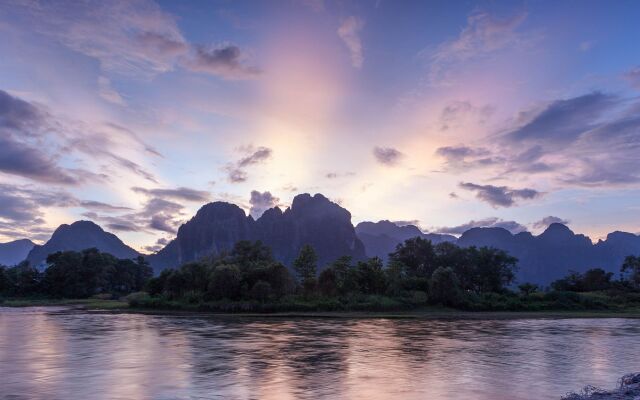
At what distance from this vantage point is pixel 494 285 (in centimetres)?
8669

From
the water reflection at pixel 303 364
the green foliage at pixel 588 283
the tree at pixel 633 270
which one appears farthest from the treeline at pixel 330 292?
the water reflection at pixel 303 364

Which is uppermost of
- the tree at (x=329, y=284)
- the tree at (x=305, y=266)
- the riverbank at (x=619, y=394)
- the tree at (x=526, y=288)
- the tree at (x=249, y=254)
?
the tree at (x=249, y=254)

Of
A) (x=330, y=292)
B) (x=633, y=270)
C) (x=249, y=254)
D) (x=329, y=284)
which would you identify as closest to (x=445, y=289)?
(x=330, y=292)

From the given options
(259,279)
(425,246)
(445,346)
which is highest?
(425,246)

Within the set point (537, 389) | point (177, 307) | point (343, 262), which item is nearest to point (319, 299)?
point (343, 262)

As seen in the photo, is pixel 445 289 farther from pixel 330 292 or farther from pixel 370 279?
pixel 330 292

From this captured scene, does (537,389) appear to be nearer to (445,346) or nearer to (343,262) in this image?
(445,346)

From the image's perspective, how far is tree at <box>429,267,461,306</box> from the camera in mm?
68188

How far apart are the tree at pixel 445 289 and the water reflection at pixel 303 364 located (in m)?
29.2

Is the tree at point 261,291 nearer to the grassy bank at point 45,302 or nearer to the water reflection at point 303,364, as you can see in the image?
the water reflection at point 303,364

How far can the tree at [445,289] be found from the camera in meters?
68.2

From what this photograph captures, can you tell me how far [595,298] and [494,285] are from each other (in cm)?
1791

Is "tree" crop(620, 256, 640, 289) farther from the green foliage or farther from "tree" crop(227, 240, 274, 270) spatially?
"tree" crop(227, 240, 274, 270)

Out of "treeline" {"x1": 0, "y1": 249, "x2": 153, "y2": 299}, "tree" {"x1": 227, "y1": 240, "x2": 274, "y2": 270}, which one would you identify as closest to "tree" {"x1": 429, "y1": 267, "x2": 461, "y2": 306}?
"tree" {"x1": 227, "y1": 240, "x2": 274, "y2": 270}
